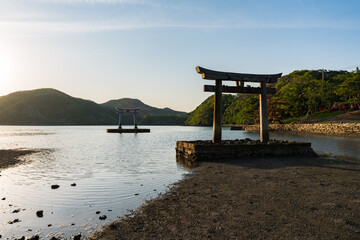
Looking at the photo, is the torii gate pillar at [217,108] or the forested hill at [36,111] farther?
the forested hill at [36,111]

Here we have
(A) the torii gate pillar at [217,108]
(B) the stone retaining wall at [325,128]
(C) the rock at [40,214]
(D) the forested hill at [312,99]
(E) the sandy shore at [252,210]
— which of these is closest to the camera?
(E) the sandy shore at [252,210]

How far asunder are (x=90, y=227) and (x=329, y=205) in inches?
232

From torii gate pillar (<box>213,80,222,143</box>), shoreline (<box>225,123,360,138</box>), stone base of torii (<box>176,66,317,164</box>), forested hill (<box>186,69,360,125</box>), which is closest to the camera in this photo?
stone base of torii (<box>176,66,317,164</box>)

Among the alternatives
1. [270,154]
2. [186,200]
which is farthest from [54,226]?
[270,154]

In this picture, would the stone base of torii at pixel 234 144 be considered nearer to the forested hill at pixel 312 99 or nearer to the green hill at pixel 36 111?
the forested hill at pixel 312 99

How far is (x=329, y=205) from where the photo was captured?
645cm

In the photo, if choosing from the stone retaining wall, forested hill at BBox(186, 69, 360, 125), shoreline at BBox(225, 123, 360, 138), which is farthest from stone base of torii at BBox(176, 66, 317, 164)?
forested hill at BBox(186, 69, 360, 125)

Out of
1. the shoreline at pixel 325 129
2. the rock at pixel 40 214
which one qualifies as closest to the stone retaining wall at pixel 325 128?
the shoreline at pixel 325 129

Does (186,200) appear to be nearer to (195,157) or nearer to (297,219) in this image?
(297,219)

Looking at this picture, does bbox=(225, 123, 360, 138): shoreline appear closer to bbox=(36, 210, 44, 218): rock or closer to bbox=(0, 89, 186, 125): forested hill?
bbox=(36, 210, 44, 218): rock

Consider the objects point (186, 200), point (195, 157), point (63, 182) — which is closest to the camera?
point (186, 200)

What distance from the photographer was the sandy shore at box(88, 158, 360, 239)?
4.91 meters

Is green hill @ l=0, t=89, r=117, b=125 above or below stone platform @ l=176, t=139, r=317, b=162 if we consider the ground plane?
above

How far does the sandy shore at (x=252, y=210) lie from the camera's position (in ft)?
16.1
